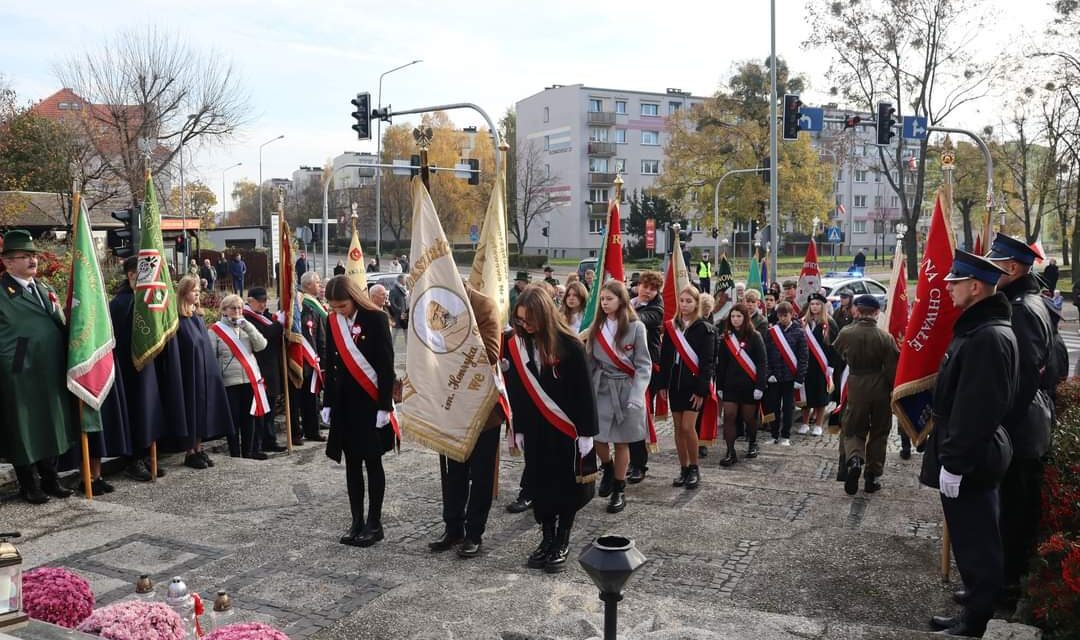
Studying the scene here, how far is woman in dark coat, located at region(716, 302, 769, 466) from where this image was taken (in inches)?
385

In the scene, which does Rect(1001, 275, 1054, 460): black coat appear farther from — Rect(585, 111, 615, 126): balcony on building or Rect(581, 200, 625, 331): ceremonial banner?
Rect(585, 111, 615, 126): balcony on building

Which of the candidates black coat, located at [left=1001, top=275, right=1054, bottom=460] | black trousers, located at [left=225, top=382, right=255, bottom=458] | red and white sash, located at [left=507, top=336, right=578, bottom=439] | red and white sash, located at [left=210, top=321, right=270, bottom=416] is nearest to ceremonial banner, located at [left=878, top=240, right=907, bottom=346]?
black coat, located at [left=1001, top=275, right=1054, bottom=460]

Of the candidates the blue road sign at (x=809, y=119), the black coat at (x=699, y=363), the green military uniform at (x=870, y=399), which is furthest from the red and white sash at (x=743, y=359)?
the blue road sign at (x=809, y=119)

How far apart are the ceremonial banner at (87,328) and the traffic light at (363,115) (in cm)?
1735

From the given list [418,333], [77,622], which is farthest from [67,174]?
[77,622]

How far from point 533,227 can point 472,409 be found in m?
76.2

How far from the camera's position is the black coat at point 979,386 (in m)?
4.88

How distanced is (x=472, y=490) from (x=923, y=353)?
3371 millimetres


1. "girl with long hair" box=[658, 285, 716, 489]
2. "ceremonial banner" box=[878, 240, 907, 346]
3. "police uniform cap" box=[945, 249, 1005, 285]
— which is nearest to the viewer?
"police uniform cap" box=[945, 249, 1005, 285]

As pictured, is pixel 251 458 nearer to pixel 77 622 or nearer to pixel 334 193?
pixel 77 622

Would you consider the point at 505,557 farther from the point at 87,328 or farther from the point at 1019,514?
the point at 87,328

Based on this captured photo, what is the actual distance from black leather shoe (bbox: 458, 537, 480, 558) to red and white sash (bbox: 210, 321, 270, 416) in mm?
4088

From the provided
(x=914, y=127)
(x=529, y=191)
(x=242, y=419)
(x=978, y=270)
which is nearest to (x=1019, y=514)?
(x=978, y=270)

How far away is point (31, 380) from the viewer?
7.59 meters
